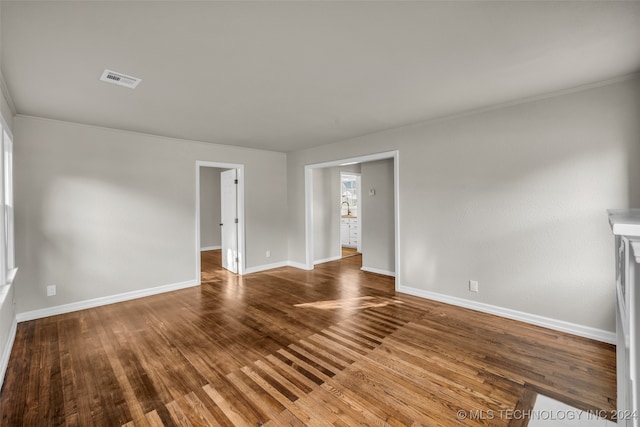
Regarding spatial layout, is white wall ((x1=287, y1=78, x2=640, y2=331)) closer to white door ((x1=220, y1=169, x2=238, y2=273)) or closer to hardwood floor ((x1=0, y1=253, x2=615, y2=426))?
hardwood floor ((x1=0, y1=253, x2=615, y2=426))

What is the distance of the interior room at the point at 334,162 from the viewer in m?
1.79

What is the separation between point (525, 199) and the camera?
3145 mm

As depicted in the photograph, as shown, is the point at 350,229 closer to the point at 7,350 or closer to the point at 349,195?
the point at 349,195

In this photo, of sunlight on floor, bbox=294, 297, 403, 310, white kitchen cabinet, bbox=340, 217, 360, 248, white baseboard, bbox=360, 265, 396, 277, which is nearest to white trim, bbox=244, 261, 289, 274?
white baseboard, bbox=360, 265, 396, 277

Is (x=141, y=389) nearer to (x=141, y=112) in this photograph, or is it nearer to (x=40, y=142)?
(x=141, y=112)

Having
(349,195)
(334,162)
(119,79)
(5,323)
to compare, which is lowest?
(5,323)

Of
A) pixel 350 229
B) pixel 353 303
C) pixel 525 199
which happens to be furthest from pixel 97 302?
pixel 350 229

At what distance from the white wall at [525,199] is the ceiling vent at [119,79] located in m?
3.34

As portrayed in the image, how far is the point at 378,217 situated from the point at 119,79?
440 cm

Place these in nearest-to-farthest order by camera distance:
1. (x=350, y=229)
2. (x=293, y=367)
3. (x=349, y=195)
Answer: (x=293, y=367) → (x=350, y=229) → (x=349, y=195)

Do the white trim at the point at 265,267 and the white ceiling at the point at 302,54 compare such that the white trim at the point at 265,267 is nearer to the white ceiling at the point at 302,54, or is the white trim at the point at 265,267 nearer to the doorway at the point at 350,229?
the doorway at the point at 350,229

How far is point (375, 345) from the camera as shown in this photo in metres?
2.73

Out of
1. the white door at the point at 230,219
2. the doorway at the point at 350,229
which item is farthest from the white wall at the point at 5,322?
the doorway at the point at 350,229

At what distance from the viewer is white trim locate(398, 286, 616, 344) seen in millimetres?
2750
